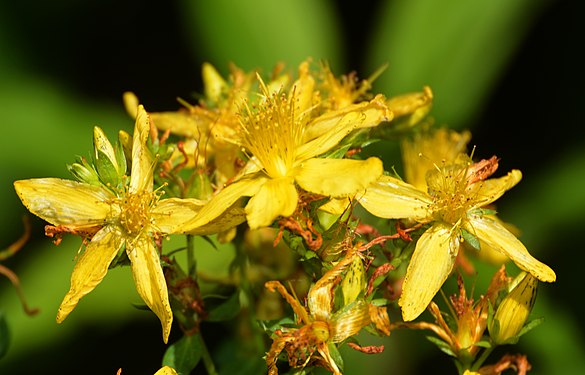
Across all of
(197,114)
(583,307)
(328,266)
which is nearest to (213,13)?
(197,114)

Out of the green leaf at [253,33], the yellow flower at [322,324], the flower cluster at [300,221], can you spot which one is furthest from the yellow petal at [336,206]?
the green leaf at [253,33]

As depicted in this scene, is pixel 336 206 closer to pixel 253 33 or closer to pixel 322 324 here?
pixel 322 324

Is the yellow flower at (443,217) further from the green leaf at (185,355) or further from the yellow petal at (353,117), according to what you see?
the green leaf at (185,355)

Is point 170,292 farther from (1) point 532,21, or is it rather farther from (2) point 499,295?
(1) point 532,21

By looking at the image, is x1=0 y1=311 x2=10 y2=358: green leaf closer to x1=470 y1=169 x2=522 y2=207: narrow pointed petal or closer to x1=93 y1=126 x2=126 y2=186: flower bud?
x1=93 y1=126 x2=126 y2=186: flower bud

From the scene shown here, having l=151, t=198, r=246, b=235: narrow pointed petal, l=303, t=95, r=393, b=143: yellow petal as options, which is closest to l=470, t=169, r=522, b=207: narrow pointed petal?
l=303, t=95, r=393, b=143: yellow petal

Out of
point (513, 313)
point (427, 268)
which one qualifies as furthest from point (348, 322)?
point (513, 313)
